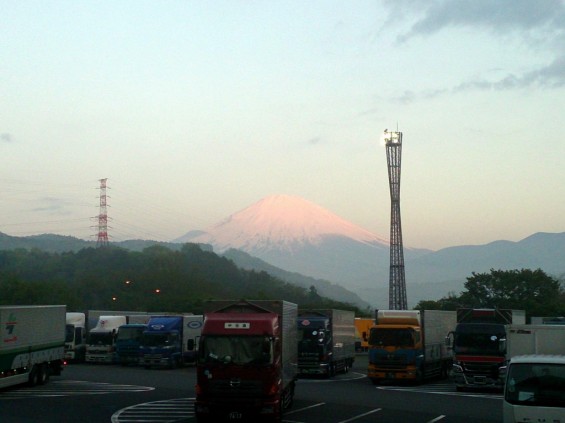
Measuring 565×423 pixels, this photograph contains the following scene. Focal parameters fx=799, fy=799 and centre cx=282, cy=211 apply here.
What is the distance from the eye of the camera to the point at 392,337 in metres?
33.3

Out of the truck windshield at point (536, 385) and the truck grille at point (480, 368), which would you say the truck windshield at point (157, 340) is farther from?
the truck windshield at point (536, 385)

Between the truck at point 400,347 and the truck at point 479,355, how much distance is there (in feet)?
5.98

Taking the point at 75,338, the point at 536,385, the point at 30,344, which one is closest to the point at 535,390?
the point at 536,385

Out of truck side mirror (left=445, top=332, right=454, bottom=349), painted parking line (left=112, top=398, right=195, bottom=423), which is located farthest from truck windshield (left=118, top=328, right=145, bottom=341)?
painted parking line (left=112, top=398, right=195, bottom=423)

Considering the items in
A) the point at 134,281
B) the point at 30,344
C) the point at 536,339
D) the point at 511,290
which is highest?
the point at 134,281

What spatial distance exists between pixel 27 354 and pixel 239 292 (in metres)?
109

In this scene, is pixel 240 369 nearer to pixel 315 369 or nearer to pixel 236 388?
pixel 236 388

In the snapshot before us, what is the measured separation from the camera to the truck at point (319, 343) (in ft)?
121

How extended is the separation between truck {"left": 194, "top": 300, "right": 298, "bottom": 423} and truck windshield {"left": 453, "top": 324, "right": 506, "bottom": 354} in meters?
11.9

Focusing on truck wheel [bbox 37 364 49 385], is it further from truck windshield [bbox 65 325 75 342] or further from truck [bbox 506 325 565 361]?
truck [bbox 506 325 565 361]

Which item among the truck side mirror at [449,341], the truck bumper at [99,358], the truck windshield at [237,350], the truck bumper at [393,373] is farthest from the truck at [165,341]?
the truck windshield at [237,350]

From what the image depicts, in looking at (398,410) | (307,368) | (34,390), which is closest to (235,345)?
(398,410)

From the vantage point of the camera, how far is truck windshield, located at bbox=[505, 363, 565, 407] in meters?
13.8

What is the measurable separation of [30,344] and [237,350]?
42.3ft
